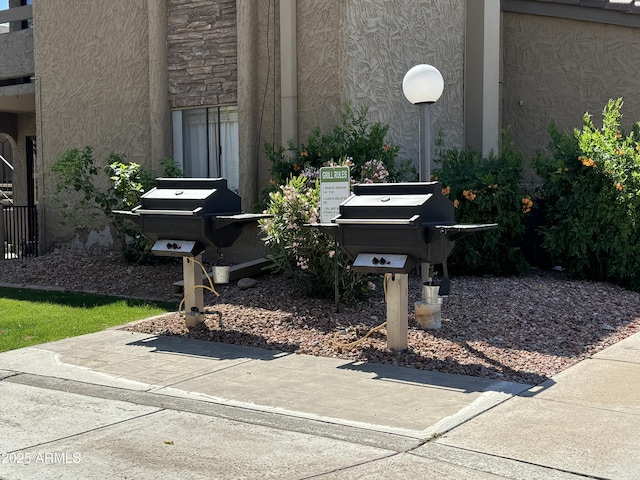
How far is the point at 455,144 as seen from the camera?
1319cm

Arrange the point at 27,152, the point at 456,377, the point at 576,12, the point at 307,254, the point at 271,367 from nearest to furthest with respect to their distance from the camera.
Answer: the point at 456,377 < the point at 271,367 < the point at 307,254 < the point at 576,12 < the point at 27,152

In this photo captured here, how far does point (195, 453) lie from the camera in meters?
4.96

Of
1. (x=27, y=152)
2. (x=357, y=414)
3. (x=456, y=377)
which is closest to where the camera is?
(x=357, y=414)

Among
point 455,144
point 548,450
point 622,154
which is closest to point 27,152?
point 455,144

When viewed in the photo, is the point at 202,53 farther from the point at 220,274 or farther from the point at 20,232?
the point at 20,232

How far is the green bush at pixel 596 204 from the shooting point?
10086 millimetres

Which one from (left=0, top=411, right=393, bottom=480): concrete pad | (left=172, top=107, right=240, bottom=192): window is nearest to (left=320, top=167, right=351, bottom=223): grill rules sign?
(left=0, top=411, right=393, bottom=480): concrete pad

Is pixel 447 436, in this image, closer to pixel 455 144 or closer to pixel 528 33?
pixel 455 144

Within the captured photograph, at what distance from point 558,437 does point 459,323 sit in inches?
125


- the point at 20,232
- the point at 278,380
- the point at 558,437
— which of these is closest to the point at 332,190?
the point at 278,380

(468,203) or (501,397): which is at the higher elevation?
(468,203)

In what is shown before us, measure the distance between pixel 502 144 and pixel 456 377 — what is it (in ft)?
18.3

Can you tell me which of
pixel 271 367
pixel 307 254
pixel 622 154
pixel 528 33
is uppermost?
pixel 528 33

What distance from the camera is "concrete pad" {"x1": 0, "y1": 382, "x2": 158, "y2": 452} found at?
5345mm
